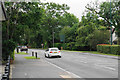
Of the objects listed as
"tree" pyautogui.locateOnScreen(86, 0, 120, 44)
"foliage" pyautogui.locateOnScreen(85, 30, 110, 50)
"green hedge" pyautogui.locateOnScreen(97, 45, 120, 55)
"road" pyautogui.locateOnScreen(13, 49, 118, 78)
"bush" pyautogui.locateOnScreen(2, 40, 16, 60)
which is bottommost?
"road" pyautogui.locateOnScreen(13, 49, 118, 78)

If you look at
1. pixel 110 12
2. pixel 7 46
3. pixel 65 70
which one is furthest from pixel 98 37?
pixel 65 70

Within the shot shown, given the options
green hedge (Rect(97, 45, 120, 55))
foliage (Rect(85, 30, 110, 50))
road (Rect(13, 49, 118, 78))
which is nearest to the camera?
road (Rect(13, 49, 118, 78))

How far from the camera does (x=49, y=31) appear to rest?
81188mm

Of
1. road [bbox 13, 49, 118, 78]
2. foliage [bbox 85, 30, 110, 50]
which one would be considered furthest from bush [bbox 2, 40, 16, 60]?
foliage [bbox 85, 30, 110, 50]

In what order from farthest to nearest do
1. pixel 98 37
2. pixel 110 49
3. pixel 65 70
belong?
pixel 98 37 → pixel 110 49 → pixel 65 70

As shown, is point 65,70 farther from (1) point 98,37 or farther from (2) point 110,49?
(1) point 98,37

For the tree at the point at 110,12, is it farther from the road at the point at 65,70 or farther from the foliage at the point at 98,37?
the road at the point at 65,70

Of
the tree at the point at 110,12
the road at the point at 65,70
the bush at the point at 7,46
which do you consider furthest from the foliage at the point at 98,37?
the bush at the point at 7,46

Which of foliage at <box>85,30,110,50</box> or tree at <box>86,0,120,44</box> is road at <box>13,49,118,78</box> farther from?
foliage at <box>85,30,110,50</box>

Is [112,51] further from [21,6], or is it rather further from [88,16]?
[21,6]

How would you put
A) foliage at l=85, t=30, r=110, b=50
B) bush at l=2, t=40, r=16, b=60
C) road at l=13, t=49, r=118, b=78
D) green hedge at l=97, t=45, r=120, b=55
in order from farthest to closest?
foliage at l=85, t=30, r=110, b=50 < green hedge at l=97, t=45, r=120, b=55 < bush at l=2, t=40, r=16, b=60 < road at l=13, t=49, r=118, b=78

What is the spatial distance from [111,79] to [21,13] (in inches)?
542

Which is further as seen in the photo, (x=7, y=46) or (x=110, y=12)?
(x=110, y=12)

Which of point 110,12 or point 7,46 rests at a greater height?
point 110,12
